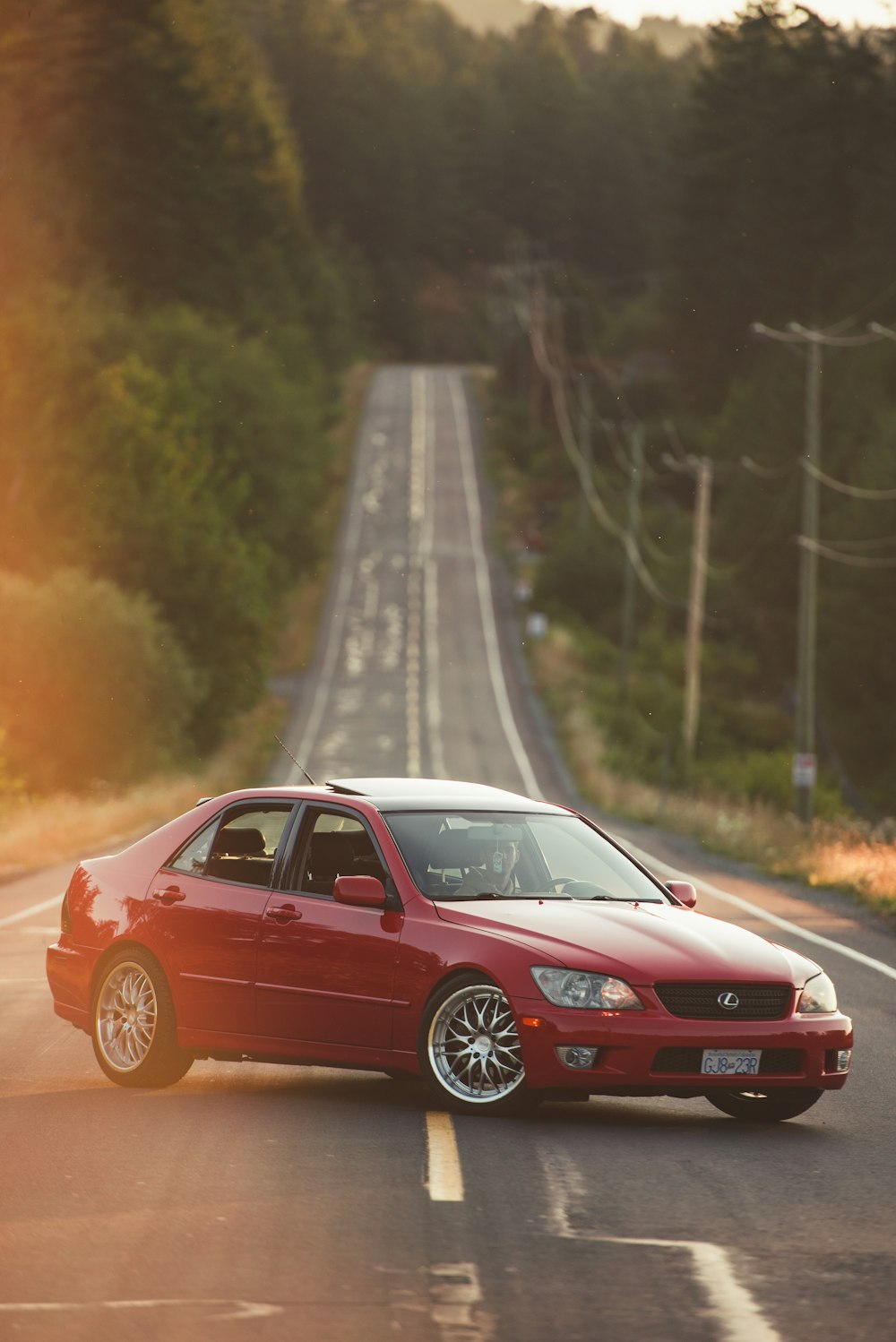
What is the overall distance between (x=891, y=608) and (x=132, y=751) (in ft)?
87.7

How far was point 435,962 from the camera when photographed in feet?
33.0

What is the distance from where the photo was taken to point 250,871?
1119 centimetres

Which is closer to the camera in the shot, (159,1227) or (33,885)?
(159,1227)

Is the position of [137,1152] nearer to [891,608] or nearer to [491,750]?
[491,750]

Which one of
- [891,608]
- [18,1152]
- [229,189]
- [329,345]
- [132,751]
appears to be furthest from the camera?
[329,345]

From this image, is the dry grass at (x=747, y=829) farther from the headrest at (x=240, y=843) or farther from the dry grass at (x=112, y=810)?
the headrest at (x=240, y=843)

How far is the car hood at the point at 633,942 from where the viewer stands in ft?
32.1

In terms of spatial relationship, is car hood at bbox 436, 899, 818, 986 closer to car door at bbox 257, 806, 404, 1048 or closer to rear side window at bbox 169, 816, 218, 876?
car door at bbox 257, 806, 404, 1048

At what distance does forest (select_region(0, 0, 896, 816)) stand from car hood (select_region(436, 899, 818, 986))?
28.9 metres

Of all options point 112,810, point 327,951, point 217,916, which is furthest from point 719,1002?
point 112,810

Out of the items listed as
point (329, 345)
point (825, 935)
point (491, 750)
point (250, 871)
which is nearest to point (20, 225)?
point (491, 750)

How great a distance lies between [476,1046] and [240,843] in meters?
1.98

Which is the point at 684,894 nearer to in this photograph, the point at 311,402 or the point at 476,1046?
the point at 476,1046

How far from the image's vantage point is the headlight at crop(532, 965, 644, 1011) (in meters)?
9.70
